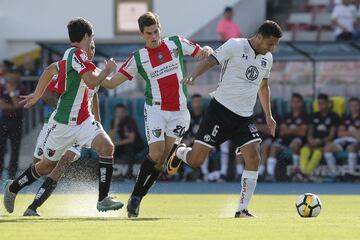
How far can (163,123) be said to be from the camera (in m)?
13.4

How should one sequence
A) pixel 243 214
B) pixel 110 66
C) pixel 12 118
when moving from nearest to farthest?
pixel 110 66, pixel 243 214, pixel 12 118

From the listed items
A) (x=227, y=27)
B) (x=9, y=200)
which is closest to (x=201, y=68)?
(x=9, y=200)

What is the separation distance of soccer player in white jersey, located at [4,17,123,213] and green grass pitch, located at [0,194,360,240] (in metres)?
0.57

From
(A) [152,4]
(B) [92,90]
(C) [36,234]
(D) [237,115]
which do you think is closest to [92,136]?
(B) [92,90]

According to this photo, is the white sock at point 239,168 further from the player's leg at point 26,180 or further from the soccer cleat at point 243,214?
the soccer cleat at point 243,214

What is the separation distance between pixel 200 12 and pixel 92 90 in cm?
1547

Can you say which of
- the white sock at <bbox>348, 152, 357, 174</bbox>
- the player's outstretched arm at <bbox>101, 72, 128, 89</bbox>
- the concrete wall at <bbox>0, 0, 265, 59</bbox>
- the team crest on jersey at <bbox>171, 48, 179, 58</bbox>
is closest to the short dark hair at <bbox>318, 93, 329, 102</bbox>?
the white sock at <bbox>348, 152, 357, 174</bbox>

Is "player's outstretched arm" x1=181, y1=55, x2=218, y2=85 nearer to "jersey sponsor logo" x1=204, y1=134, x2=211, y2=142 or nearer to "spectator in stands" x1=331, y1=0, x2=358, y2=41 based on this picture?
"jersey sponsor logo" x1=204, y1=134, x2=211, y2=142

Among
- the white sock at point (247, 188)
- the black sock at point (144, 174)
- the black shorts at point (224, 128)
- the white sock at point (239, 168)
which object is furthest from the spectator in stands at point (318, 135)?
the white sock at point (247, 188)

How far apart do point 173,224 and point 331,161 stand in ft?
37.3

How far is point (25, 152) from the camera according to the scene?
79.6ft

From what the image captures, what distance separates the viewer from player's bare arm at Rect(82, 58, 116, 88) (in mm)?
12156

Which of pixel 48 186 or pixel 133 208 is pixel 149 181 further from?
pixel 48 186

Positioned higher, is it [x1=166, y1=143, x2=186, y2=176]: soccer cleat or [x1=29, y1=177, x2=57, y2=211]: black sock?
[x1=166, y1=143, x2=186, y2=176]: soccer cleat
